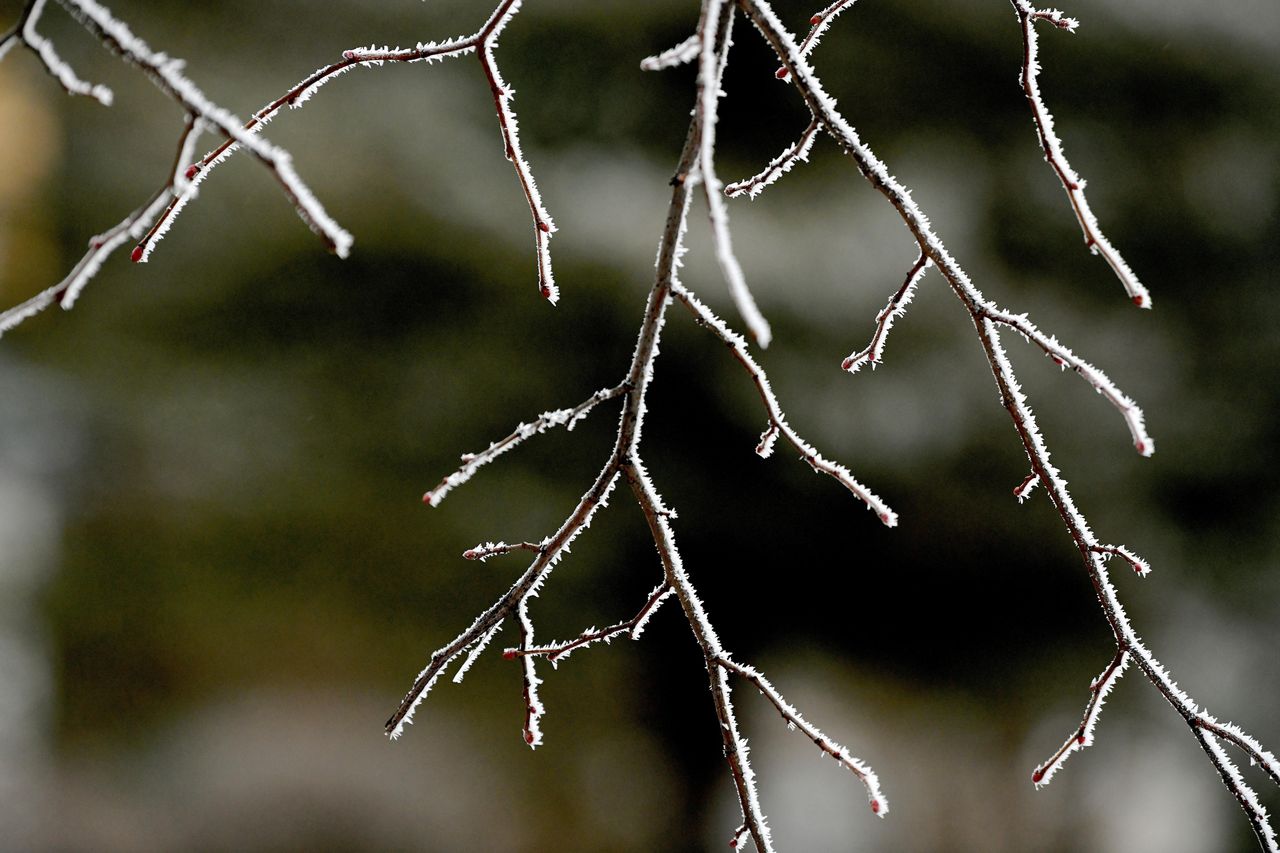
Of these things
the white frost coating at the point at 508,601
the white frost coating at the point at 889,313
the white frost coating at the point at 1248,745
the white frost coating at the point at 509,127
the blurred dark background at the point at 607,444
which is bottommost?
the white frost coating at the point at 1248,745

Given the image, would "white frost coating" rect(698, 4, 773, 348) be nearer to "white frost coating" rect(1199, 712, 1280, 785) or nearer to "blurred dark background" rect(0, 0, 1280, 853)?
"white frost coating" rect(1199, 712, 1280, 785)

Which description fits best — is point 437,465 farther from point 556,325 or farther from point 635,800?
point 635,800

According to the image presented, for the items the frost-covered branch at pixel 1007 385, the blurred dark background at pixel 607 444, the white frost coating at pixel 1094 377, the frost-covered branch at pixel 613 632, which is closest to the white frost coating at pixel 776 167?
the frost-covered branch at pixel 1007 385

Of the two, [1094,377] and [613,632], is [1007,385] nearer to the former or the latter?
[1094,377]

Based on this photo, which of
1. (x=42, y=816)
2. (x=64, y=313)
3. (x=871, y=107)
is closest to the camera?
(x=42, y=816)

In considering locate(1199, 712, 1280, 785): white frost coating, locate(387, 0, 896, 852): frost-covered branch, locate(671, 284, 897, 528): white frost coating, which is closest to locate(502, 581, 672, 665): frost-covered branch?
locate(387, 0, 896, 852): frost-covered branch

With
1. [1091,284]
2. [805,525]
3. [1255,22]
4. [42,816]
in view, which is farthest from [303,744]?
[1255,22]

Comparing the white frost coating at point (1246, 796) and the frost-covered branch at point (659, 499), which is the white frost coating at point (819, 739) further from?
the white frost coating at point (1246, 796)

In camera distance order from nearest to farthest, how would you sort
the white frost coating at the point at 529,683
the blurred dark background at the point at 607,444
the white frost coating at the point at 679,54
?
the white frost coating at the point at 679,54 → the white frost coating at the point at 529,683 → the blurred dark background at the point at 607,444
